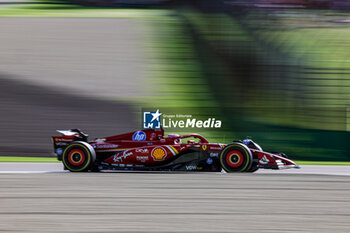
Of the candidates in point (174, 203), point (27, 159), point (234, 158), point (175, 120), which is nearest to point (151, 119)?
point (175, 120)

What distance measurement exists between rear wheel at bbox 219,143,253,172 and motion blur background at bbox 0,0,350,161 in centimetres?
462

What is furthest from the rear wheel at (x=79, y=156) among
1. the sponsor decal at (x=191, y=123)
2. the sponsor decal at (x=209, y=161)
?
the sponsor decal at (x=191, y=123)

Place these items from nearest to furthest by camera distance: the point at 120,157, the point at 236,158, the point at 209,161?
1. the point at 236,158
2. the point at 209,161
3. the point at 120,157

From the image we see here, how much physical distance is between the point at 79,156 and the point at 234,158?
2.92 m

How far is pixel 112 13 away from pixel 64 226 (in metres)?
19.7

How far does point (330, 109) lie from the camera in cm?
1453

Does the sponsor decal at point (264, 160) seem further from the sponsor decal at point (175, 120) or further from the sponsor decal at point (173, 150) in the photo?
the sponsor decal at point (175, 120)

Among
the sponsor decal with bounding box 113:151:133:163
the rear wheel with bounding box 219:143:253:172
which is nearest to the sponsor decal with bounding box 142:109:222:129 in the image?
the sponsor decal with bounding box 113:151:133:163

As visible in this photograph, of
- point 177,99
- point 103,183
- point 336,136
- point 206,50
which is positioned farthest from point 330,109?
point 103,183

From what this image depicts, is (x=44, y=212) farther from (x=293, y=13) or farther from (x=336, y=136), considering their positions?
(x=293, y=13)

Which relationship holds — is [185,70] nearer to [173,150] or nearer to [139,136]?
[139,136]

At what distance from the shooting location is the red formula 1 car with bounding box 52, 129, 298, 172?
29.2 ft

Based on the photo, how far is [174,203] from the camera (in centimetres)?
564

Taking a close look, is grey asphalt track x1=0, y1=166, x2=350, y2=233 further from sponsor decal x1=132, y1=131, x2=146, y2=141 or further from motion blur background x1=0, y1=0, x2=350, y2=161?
motion blur background x1=0, y1=0, x2=350, y2=161
